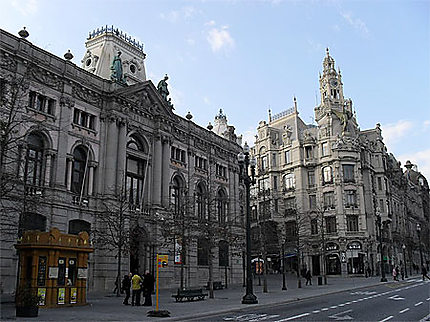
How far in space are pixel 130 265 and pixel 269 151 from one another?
45305mm

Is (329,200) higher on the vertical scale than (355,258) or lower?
higher

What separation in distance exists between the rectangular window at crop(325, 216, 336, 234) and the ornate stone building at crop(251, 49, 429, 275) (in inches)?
6.0

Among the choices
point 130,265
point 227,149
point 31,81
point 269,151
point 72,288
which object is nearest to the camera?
point 72,288

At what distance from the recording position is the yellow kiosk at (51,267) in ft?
68.4

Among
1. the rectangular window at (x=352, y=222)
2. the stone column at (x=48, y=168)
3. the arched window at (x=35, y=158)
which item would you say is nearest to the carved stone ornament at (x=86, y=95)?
the arched window at (x=35, y=158)

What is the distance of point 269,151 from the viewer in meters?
79.5

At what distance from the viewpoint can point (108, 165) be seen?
37219mm

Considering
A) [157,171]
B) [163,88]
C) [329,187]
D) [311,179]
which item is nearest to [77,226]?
[157,171]

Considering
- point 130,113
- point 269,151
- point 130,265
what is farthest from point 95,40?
point 269,151

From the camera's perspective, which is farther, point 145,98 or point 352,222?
point 352,222

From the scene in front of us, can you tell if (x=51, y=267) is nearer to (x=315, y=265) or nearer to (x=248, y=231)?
(x=248, y=231)

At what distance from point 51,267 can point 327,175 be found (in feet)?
187

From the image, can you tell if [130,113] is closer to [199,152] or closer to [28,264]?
[199,152]

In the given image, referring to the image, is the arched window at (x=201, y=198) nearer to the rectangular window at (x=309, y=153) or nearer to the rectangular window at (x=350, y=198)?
the rectangular window at (x=350, y=198)
